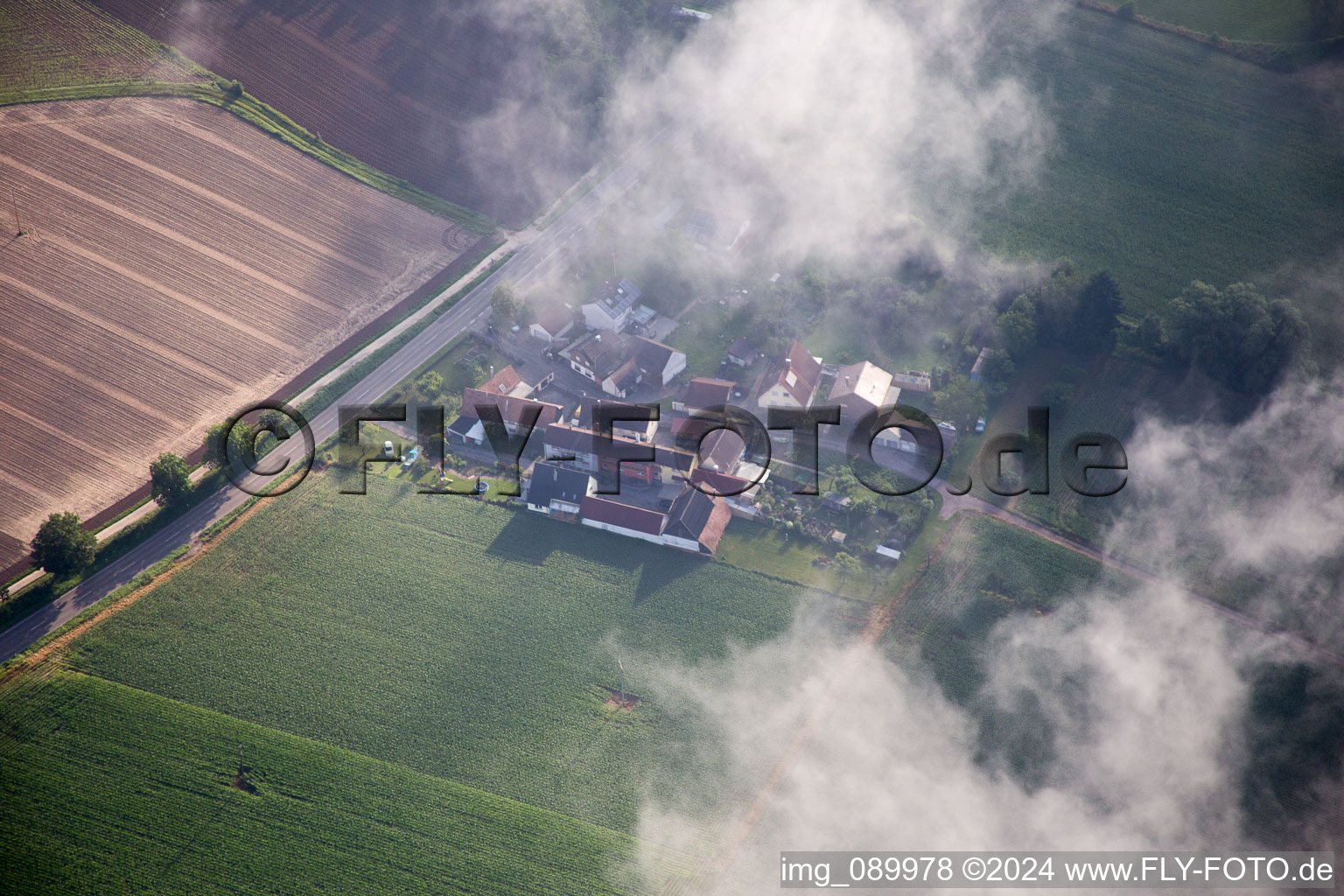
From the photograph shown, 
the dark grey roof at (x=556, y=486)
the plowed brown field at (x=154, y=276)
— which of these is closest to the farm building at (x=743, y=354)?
the dark grey roof at (x=556, y=486)

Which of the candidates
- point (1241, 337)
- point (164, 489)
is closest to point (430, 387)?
point (164, 489)

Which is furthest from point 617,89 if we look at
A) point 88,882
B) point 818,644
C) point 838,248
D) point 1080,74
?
point 88,882

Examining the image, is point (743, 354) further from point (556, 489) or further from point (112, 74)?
point (112, 74)

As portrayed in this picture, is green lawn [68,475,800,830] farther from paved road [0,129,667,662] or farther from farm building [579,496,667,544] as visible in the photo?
paved road [0,129,667,662]

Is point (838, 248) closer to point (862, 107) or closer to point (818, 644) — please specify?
point (862, 107)

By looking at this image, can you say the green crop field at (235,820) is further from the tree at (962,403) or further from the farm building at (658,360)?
the tree at (962,403)

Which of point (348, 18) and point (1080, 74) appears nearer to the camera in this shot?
point (1080, 74)
